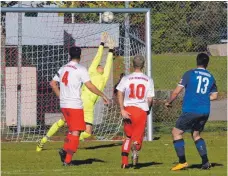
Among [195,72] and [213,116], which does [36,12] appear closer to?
[195,72]

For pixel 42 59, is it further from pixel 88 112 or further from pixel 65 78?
pixel 65 78

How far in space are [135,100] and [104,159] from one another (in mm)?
2184

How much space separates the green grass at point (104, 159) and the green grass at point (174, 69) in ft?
13.2

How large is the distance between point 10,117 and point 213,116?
795cm

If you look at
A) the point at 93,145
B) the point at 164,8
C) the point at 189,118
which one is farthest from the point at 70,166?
the point at 164,8

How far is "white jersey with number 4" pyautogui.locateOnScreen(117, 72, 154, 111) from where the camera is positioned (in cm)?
1355

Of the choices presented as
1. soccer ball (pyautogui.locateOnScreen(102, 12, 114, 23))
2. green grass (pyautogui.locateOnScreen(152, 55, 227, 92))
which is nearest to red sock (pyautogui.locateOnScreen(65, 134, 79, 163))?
soccer ball (pyautogui.locateOnScreen(102, 12, 114, 23))

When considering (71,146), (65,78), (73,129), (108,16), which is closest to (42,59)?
(108,16)

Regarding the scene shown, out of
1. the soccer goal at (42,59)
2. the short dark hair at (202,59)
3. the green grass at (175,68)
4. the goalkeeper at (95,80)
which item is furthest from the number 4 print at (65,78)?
the green grass at (175,68)

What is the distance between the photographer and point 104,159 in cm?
1548

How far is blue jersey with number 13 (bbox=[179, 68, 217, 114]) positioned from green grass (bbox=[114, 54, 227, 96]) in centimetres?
877

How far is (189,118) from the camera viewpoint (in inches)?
531

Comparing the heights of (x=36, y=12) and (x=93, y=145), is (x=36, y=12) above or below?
above

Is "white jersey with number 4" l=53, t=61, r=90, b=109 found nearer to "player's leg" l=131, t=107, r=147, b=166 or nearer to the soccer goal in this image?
"player's leg" l=131, t=107, r=147, b=166
